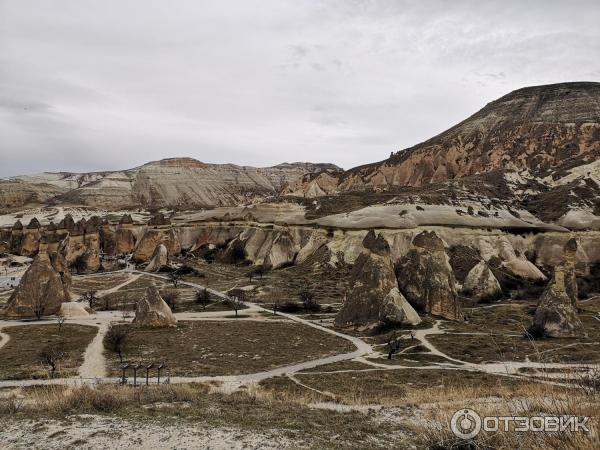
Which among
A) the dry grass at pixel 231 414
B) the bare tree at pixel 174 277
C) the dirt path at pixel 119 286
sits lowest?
the dirt path at pixel 119 286

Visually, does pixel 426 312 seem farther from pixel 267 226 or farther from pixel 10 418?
pixel 267 226

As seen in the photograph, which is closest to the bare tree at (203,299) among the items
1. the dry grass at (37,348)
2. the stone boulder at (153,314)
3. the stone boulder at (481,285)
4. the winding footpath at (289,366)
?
the winding footpath at (289,366)

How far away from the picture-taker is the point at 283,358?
25.1 metres

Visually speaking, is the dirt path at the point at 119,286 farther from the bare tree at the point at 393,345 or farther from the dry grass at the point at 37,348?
the bare tree at the point at 393,345

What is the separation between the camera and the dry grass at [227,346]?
23.4m

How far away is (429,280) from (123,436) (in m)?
32.8

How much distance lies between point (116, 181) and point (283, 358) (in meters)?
169

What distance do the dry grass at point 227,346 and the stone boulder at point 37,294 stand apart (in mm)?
11357

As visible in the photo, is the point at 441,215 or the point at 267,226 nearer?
the point at 441,215

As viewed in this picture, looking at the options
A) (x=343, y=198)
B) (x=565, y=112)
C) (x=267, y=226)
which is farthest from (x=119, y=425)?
(x=565, y=112)

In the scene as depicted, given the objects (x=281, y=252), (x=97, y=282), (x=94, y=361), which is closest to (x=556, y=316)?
(x=94, y=361)

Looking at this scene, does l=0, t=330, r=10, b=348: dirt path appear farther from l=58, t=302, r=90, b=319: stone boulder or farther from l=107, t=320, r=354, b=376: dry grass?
l=107, t=320, r=354, b=376: dry grass

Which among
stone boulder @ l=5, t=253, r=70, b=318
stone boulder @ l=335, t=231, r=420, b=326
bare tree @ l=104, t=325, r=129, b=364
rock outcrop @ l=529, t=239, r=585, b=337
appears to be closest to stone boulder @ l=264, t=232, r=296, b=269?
stone boulder @ l=5, t=253, r=70, b=318

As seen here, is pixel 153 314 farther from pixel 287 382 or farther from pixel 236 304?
pixel 287 382
